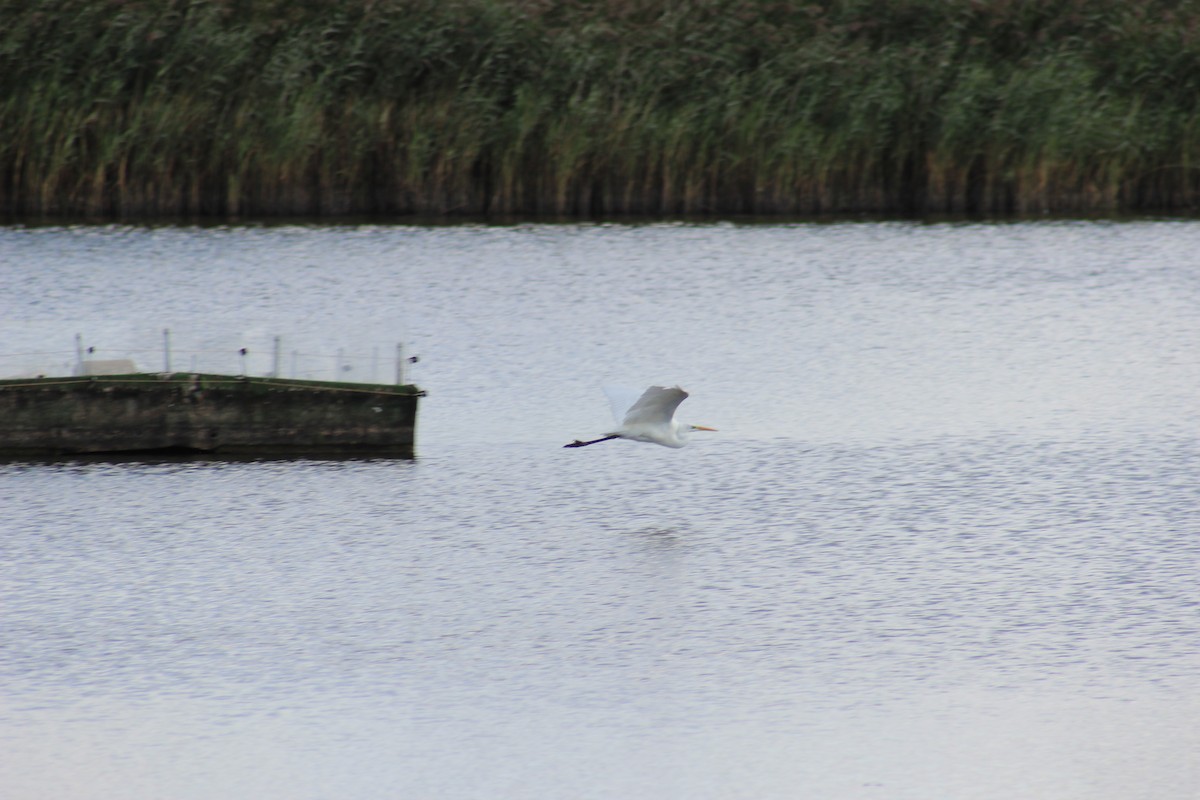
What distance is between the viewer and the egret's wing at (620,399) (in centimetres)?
1317

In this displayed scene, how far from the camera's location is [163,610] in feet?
37.4

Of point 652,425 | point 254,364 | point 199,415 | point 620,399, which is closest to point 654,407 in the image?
point 652,425

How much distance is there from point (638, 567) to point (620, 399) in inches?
61.7

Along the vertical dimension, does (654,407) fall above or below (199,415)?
above

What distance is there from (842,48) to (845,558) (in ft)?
49.4

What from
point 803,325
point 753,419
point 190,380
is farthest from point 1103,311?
point 190,380

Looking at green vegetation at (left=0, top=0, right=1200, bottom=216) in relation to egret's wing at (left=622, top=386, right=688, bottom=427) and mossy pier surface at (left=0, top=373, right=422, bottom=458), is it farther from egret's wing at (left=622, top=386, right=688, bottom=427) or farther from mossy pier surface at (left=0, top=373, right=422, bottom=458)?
egret's wing at (left=622, top=386, right=688, bottom=427)

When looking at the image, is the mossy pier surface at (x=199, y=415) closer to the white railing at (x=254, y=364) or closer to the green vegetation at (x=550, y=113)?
the white railing at (x=254, y=364)

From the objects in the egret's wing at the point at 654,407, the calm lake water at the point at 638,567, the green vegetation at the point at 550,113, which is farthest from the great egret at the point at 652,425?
the green vegetation at the point at 550,113

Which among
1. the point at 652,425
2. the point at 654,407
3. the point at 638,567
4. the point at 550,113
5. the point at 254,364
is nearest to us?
the point at 638,567

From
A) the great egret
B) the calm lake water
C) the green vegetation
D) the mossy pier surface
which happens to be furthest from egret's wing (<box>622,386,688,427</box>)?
the green vegetation

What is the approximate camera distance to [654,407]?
12703 millimetres

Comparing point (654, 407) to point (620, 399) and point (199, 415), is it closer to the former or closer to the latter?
point (620, 399)

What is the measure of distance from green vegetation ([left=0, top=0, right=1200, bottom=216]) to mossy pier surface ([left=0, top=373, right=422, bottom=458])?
34.7 feet
